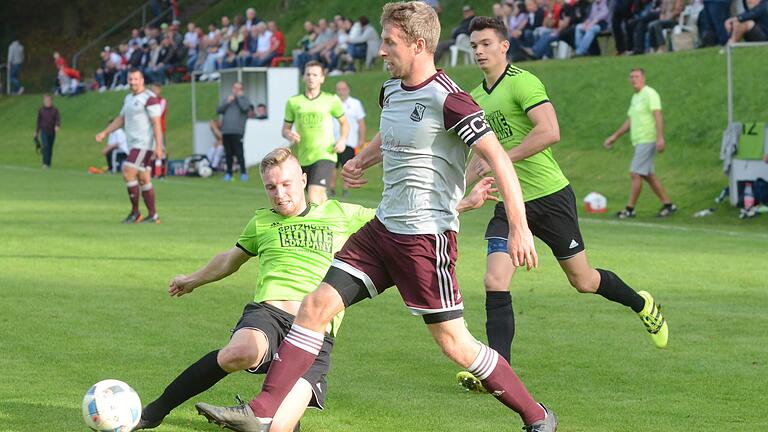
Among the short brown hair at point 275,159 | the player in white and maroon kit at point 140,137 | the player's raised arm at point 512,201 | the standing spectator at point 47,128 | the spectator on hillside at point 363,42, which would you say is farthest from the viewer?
the standing spectator at point 47,128

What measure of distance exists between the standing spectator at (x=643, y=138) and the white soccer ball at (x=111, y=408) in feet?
49.2

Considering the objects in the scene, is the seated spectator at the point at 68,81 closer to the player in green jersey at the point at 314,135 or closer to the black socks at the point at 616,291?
the player in green jersey at the point at 314,135

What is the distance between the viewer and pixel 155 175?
107 feet

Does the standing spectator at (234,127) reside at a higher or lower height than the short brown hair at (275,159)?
lower

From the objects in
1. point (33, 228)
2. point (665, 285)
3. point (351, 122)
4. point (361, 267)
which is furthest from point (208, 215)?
point (361, 267)

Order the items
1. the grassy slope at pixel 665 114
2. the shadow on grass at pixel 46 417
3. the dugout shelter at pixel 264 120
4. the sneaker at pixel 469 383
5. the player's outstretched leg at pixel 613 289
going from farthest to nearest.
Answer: the dugout shelter at pixel 264 120 → the grassy slope at pixel 665 114 → the player's outstretched leg at pixel 613 289 → the sneaker at pixel 469 383 → the shadow on grass at pixel 46 417

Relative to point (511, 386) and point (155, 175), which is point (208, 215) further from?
point (511, 386)

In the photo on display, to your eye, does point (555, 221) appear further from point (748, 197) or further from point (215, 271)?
point (748, 197)

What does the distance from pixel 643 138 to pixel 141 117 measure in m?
7.63

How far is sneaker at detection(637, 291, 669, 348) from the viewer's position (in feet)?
29.9

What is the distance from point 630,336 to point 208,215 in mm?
12147

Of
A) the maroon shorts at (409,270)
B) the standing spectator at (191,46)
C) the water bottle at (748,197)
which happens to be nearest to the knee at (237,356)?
the maroon shorts at (409,270)

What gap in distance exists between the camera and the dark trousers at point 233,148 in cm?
3250

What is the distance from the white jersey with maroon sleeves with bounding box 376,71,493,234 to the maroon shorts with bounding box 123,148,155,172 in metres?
13.6
